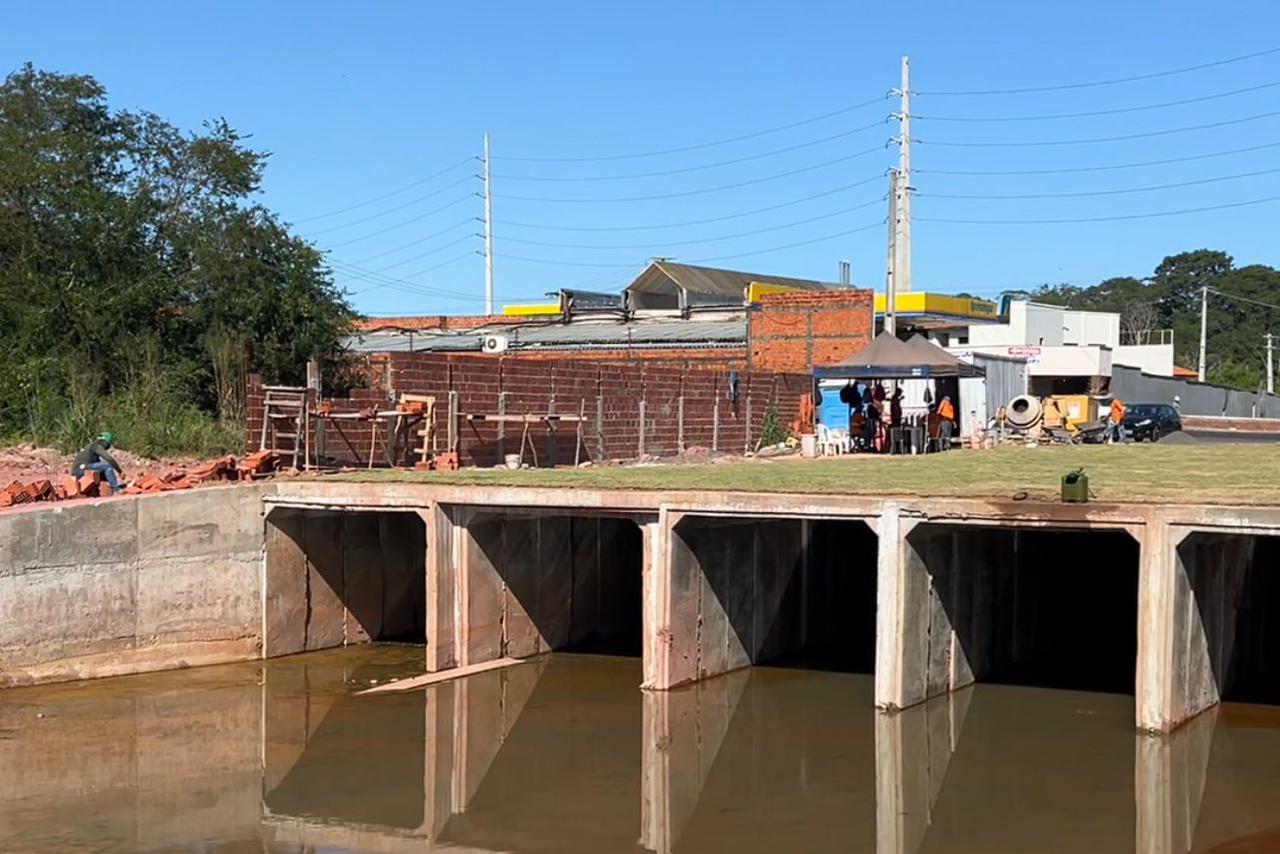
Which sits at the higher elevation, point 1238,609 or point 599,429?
point 599,429

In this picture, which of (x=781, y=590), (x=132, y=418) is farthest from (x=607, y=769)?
(x=132, y=418)

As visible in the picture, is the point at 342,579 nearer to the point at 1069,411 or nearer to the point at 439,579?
the point at 439,579

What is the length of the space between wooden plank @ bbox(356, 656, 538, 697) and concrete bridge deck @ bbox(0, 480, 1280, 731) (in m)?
0.23

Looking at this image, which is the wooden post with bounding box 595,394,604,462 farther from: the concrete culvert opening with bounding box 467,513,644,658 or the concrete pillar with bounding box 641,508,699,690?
the concrete pillar with bounding box 641,508,699,690

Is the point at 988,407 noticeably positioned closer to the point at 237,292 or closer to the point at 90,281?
the point at 237,292

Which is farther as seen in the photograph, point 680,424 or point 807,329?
point 807,329

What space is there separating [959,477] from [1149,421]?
2823cm

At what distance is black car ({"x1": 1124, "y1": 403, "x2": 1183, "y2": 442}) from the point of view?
4597 cm

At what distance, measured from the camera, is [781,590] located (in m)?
21.4

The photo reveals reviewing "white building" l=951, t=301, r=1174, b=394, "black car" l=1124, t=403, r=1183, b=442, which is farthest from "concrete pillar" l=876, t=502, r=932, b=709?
"black car" l=1124, t=403, r=1183, b=442

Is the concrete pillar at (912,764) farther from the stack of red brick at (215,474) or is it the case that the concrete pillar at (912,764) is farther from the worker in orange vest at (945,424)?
the worker in orange vest at (945,424)

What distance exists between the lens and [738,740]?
16.9 m

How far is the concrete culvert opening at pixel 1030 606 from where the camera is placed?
59.8ft

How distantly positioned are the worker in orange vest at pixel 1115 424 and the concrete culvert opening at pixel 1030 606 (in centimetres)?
1897
